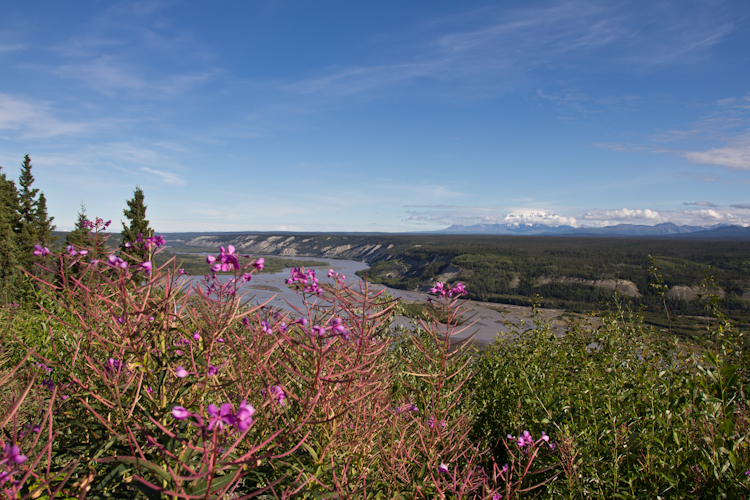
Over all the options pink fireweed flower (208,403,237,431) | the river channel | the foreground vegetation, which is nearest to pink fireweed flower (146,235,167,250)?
the foreground vegetation

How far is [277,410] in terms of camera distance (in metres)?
1.34

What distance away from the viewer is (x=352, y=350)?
6.04ft

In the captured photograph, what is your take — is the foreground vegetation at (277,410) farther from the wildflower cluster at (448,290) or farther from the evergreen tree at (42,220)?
the evergreen tree at (42,220)

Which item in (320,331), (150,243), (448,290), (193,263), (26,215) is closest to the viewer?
(320,331)

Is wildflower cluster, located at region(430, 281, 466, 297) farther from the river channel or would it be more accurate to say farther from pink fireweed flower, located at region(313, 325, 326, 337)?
pink fireweed flower, located at region(313, 325, 326, 337)

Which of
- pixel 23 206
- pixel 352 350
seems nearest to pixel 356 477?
pixel 352 350

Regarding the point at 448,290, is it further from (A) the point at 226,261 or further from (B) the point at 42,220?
(B) the point at 42,220

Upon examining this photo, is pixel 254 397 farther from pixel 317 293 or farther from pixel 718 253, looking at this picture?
pixel 718 253

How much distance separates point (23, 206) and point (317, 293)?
44.0 meters

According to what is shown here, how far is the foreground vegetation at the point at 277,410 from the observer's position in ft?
3.76

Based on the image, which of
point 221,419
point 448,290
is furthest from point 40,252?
point 448,290

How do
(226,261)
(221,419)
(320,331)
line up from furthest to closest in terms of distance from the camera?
(226,261) → (320,331) → (221,419)

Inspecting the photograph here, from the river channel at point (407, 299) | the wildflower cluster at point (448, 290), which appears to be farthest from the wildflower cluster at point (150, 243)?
the wildflower cluster at point (448, 290)

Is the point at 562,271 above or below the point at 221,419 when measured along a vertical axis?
below
